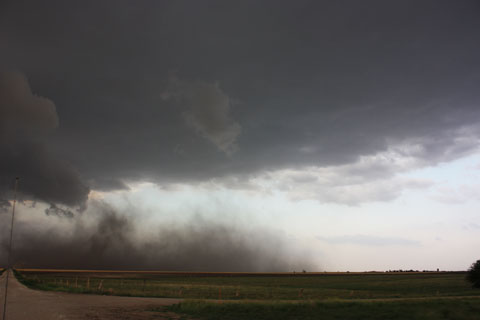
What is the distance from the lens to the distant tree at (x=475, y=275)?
72.1 meters

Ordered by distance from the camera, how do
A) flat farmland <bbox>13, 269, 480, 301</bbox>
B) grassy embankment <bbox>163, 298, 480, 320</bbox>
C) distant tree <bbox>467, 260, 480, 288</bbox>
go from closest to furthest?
grassy embankment <bbox>163, 298, 480, 320</bbox>, flat farmland <bbox>13, 269, 480, 301</bbox>, distant tree <bbox>467, 260, 480, 288</bbox>

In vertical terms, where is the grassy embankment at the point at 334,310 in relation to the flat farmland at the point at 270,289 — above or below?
above

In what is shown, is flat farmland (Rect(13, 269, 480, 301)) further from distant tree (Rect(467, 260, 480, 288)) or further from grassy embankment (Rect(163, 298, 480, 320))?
grassy embankment (Rect(163, 298, 480, 320))

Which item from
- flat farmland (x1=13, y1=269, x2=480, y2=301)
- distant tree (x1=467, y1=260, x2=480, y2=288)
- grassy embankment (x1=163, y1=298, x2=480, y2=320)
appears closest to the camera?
grassy embankment (x1=163, y1=298, x2=480, y2=320)

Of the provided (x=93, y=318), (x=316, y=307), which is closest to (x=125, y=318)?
(x=93, y=318)

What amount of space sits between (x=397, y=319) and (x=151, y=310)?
21359 millimetres

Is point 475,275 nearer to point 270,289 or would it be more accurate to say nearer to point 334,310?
point 270,289

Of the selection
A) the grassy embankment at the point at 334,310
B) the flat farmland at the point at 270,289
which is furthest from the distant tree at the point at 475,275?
the grassy embankment at the point at 334,310

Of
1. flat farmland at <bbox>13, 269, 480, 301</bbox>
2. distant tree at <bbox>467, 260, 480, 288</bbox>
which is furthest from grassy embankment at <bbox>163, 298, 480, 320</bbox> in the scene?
distant tree at <bbox>467, 260, 480, 288</bbox>

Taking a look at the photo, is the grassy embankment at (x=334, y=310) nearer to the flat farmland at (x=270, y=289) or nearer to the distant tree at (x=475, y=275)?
the flat farmland at (x=270, y=289)

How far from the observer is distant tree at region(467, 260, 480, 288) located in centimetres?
7212

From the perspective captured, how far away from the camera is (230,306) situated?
1398 inches

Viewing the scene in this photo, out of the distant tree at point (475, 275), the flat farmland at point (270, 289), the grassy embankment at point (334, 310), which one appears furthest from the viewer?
the distant tree at point (475, 275)

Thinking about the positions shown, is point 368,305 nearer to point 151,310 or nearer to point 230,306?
point 230,306
